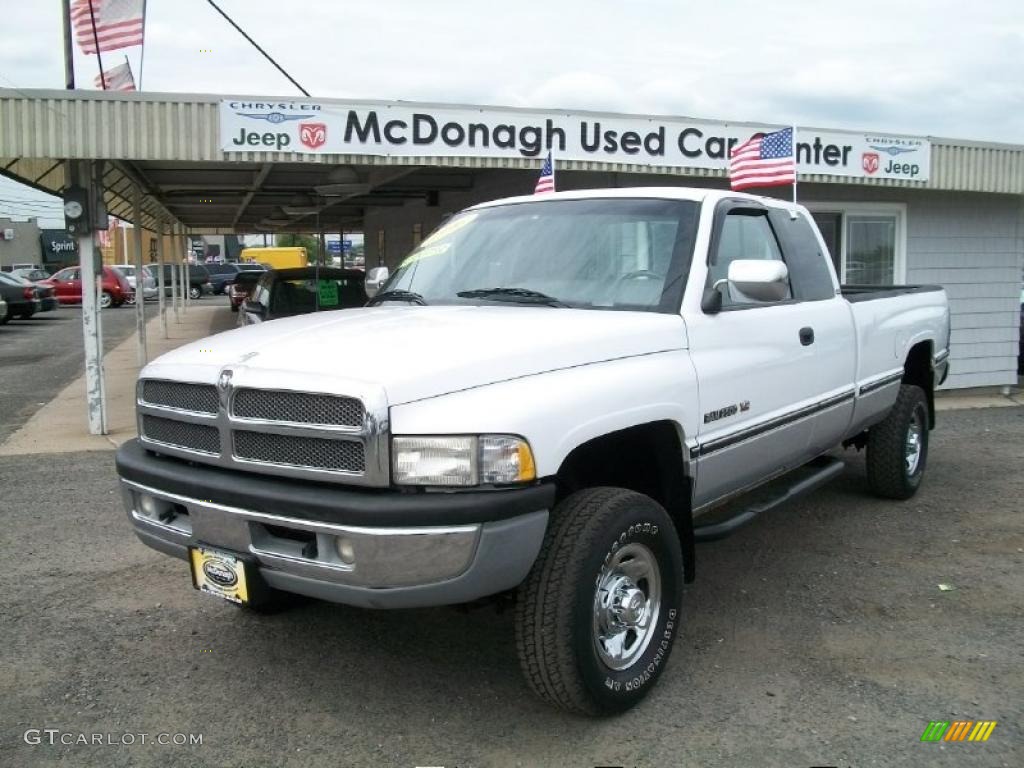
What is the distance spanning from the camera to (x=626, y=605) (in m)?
3.43

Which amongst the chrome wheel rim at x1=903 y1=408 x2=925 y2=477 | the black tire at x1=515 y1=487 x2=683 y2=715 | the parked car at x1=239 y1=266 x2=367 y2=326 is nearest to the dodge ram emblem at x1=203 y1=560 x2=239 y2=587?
the black tire at x1=515 y1=487 x2=683 y2=715

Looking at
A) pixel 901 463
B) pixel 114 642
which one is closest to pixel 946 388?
pixel 901 463

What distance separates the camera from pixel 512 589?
3.22 m

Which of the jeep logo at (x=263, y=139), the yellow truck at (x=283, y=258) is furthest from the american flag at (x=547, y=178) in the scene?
the yellow truck at (x=283, y=258)

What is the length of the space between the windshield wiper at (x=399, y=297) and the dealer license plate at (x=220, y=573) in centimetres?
158

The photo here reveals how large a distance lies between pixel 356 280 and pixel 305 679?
8.89 m

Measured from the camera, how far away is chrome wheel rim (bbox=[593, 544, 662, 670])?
3340 millimetres

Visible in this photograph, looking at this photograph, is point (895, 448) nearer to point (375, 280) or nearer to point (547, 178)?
point (375, 280)

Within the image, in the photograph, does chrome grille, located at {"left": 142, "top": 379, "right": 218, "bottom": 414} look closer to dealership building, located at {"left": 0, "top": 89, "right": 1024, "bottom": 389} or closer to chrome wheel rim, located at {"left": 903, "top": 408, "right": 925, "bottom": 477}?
chrome wheel rim, located at {"left": 903, "top": 408, "right": 925, "bottom": 477}

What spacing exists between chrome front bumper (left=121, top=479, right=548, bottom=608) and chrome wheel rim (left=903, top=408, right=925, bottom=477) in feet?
14.5

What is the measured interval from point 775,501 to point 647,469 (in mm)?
1067

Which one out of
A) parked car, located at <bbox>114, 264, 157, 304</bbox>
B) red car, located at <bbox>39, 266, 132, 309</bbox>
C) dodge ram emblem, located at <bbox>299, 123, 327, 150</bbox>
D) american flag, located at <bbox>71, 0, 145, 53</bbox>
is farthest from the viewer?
parked car, located at <bbox>114, 264, 157, 304</bbox>

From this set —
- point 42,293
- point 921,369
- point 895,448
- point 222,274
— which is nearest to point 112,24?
point 921,369

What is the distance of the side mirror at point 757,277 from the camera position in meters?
3.82
